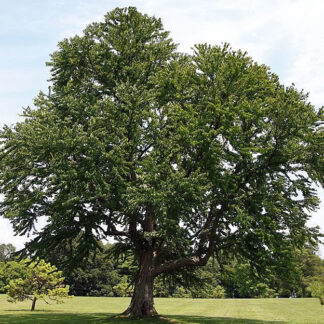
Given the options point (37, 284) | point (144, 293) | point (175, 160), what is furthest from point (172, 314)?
point (175, 160)

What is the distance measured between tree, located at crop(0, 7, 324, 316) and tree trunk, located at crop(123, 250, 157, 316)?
0.06 m

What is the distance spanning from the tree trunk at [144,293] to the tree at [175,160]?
0.21 feet

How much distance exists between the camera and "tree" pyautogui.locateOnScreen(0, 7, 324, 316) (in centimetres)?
1880

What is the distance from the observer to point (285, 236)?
20078 mm

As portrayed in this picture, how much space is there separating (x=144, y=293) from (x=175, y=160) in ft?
28.9

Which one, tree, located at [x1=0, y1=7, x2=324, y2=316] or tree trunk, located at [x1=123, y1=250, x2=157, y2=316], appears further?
tree trunk, located at [x1=123, y1=250, x2=157, y2=316]

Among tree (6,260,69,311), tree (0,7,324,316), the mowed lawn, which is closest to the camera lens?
tree (0,7,324,316)

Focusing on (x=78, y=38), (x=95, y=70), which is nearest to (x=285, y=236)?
(x=95, y=70)

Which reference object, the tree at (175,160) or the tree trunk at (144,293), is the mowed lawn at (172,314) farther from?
the tree at (175,160)

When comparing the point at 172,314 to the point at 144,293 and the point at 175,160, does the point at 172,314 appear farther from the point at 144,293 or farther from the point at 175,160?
the point at 175,160

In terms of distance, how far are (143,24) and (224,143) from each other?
1051 centimetres

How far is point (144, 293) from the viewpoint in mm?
23141

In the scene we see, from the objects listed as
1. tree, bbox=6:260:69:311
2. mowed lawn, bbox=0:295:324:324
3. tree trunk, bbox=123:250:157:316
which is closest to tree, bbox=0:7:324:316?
tree trunk, bbox=123:250:157:316

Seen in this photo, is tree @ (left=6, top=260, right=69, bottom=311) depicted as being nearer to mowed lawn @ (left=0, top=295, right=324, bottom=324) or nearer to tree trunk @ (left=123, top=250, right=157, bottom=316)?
mowed lawn @ (left=0, top=295, right=324, bottom=324)
